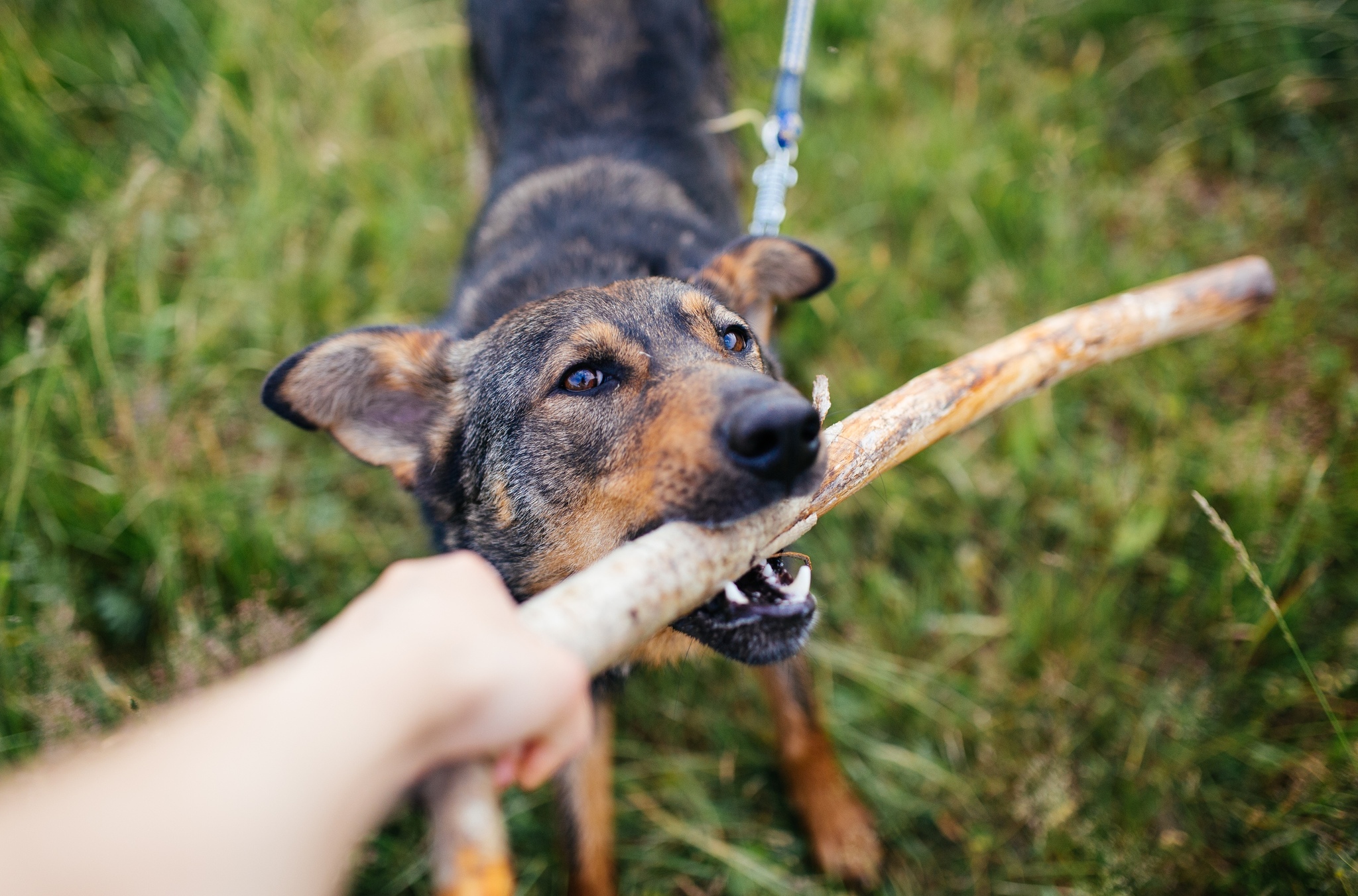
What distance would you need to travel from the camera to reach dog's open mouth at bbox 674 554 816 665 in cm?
192

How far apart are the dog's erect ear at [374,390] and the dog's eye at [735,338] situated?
96cm

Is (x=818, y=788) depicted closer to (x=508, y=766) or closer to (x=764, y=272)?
(x=764, y=272)

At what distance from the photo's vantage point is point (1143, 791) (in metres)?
2.82

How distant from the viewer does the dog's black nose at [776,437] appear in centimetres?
169

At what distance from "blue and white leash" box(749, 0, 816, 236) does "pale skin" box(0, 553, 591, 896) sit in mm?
2479

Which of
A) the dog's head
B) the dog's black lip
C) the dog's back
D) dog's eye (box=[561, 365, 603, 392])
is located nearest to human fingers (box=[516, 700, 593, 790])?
the dog's head

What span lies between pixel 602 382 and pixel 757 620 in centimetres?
83

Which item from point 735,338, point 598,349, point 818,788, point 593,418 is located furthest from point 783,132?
point 818,788

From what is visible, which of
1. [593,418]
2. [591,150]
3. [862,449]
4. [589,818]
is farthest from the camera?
[591,150]

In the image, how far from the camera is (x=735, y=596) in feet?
6.42

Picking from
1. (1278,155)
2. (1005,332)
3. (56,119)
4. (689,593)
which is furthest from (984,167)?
(56,119)

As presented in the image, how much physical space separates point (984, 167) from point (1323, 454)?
7.91ft

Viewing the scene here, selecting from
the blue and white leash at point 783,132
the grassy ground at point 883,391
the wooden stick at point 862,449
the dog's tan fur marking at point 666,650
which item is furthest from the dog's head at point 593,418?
the grassy ground at point 883,391

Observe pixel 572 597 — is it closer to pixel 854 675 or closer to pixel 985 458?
pixel 854 675
